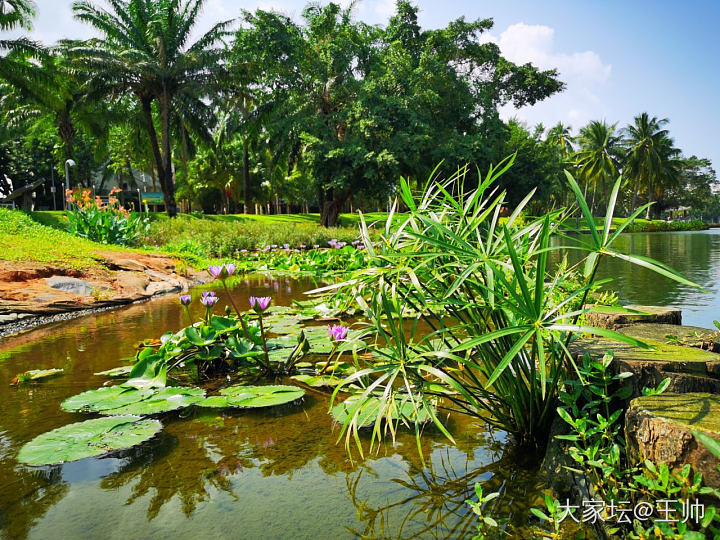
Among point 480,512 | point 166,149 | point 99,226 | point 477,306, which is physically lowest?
point 480,512

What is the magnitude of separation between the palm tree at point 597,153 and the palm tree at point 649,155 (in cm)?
127

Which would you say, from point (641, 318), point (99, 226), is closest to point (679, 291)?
point (641, 318)

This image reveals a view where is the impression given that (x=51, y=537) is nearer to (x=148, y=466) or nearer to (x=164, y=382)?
(x=148, y=466)

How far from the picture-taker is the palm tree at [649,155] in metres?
41.5

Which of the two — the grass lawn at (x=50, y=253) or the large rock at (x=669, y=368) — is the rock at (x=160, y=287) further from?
the large rock at (x=669, y=368)

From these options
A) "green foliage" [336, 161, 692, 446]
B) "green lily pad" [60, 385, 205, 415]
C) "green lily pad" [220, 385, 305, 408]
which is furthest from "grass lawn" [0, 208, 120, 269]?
"green foliage" [336, 161, 692, 446]

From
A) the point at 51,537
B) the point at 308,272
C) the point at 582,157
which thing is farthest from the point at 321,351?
the point at 582,157

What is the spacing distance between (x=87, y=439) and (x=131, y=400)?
1.44ft

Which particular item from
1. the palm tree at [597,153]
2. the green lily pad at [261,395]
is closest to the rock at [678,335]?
the green lily pad at [261,395]

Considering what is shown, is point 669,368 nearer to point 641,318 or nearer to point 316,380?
point 641,318

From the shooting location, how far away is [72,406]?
2541 millimetres

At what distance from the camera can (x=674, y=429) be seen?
126 centimetres

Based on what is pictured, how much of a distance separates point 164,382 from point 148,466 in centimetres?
83

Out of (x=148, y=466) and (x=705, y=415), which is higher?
(x=705, y=415)
